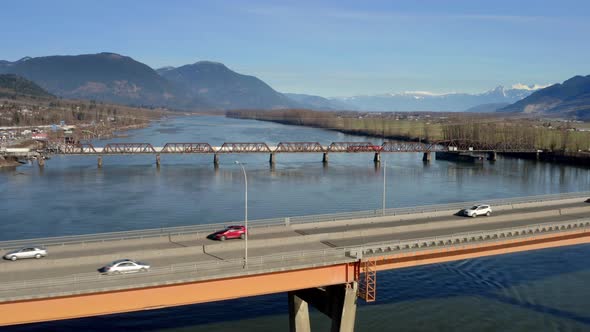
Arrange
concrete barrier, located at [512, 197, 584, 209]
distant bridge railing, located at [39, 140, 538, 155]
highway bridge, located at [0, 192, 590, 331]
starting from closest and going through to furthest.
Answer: highway bridge, located at [0, 192, 590, 331] → concrete barrier, located at [512, 197, 584, 209] → distant bridge railing, located at [39, 140, 538, 155]

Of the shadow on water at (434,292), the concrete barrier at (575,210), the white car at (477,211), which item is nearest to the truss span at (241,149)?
the shadow on water at (434,292)

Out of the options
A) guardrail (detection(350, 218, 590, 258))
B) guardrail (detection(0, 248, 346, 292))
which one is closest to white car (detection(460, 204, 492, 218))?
guardrail (detection(350, 218, 590, 258))

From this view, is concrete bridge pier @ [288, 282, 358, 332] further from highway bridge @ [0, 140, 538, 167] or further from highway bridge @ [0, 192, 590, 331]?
highway bridge @ [0, 140, 538, 167]

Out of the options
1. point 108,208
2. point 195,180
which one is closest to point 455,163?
point 195,180

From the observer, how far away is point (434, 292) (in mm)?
32219

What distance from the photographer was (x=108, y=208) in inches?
2105

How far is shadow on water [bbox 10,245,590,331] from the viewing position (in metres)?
27.2

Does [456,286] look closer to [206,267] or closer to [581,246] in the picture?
[581,246]

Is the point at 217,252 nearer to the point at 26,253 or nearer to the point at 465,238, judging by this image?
the point at 26,253

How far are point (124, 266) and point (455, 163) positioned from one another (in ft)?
305

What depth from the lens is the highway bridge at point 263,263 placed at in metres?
18.6

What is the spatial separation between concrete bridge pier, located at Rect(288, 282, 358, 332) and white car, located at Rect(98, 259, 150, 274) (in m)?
7.26

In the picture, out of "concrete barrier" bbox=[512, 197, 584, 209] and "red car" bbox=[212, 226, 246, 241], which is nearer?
"red car" bbox=[212, 226, 246, 241]

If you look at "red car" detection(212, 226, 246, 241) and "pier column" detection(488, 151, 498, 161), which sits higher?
"red car" detection(212, 226, 246, 241)
